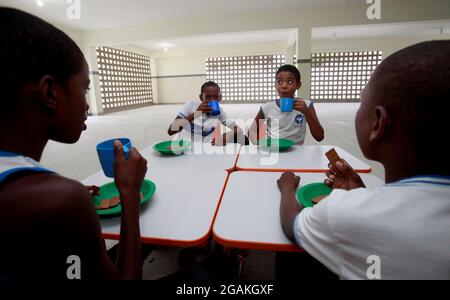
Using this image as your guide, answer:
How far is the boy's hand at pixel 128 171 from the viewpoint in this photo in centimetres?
69

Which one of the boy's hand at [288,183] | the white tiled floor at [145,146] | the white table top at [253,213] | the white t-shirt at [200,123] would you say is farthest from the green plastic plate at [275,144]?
the white t-shirt at [200,123]

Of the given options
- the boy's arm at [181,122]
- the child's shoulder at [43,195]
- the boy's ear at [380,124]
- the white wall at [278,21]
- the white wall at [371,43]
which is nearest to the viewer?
the child's shoulder at [43,195]

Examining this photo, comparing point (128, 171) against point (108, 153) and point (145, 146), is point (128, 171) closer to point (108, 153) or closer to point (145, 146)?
point (108, 153)

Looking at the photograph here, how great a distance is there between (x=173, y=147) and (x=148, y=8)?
18.5 ft

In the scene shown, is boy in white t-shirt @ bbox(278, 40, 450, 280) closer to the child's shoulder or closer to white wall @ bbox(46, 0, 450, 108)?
the child's shoulder

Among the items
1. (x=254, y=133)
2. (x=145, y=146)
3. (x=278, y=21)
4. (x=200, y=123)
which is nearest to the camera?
(x=254, y=133)

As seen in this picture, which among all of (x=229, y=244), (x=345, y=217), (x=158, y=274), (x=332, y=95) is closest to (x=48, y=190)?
(x=229, y=244)

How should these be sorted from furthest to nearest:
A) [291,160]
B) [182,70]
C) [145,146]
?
[182,70] < [145,146] < [291,160]

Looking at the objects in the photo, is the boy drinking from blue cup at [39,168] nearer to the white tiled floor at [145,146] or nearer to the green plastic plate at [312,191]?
the green plastic plate at [312,191]

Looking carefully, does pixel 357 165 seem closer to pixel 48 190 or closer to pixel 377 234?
pixel 377 234

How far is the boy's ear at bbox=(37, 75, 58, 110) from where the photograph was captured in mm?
482

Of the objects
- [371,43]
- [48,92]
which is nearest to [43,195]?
[48,92]

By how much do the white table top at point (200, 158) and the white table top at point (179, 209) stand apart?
0.35 ft

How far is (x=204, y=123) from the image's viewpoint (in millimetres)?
2320
